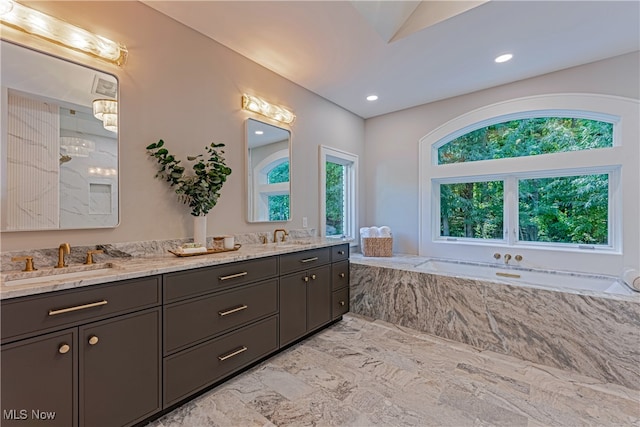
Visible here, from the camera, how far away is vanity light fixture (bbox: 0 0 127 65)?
149cm

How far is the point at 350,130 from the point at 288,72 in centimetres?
143

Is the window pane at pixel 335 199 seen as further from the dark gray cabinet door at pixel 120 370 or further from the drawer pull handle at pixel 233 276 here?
the dark gray cabinet door at pixel 120 370

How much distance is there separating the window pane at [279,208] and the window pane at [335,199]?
2.84ft

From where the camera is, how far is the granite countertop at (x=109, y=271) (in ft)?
3.90

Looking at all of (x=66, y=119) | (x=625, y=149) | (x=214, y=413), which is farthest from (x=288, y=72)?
(x=625, y=149)

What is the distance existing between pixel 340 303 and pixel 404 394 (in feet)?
3.94

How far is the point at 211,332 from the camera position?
5.94ft

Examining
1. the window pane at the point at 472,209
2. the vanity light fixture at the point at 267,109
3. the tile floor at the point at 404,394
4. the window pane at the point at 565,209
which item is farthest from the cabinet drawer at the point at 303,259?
the window pane at the point at 565,209

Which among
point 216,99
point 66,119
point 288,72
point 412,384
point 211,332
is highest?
point 288,72

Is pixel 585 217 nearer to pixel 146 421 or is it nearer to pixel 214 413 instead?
pixel 214 413

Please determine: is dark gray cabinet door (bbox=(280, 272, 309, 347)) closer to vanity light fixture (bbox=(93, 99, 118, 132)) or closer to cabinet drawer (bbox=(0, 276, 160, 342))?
cabinet drawer (bbox=(0, 276, 160, 342))

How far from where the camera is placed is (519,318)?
7.84 feet

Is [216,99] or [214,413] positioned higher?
[216,99]

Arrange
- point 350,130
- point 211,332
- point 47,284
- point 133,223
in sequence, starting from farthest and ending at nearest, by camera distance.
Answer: point 350,130, point 133,223, point 211,332, point 47,284
